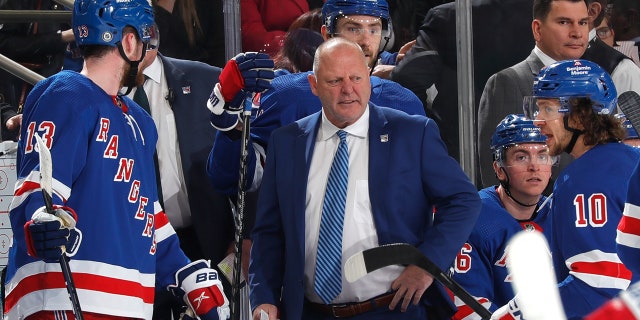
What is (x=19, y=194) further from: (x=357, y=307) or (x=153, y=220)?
(x=357, y=307)

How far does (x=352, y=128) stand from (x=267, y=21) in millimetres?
1525

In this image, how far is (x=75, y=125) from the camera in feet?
9.03

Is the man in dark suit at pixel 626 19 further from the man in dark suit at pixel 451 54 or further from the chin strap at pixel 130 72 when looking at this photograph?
the chin strap at pixel 130 72

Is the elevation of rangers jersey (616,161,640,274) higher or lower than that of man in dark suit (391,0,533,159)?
lower

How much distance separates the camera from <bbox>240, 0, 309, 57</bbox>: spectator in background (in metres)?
4.26

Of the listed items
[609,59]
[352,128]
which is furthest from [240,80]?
[609,59]

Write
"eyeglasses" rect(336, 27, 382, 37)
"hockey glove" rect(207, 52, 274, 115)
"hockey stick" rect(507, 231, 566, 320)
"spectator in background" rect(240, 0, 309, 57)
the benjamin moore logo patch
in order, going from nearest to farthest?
1. "hockey stick" rect(507, 231, 566, 320)
2. "hockey glove" rect(207, 52, 274, 115)
3. the benjamin moore logo patch
4. "eyeglasses" rect(336, 27, 382, 37)
5. "spectator in background" rect(240, 0, 309, 57)

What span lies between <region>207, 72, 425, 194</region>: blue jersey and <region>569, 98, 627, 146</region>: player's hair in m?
0.56

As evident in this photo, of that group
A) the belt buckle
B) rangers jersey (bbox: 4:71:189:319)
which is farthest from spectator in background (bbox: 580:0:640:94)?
rangers jersey (bbox: 4:71:189:319)

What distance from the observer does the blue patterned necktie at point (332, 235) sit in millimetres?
2852

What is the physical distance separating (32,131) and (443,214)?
1.12 metres

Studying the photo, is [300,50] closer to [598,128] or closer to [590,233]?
[598,128]

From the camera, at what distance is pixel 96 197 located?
2.81 meters

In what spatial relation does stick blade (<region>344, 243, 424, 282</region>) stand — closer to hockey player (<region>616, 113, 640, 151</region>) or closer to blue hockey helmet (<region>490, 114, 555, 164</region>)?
blue hockey helmet (<region>490, 114, 555, 164</region>)
